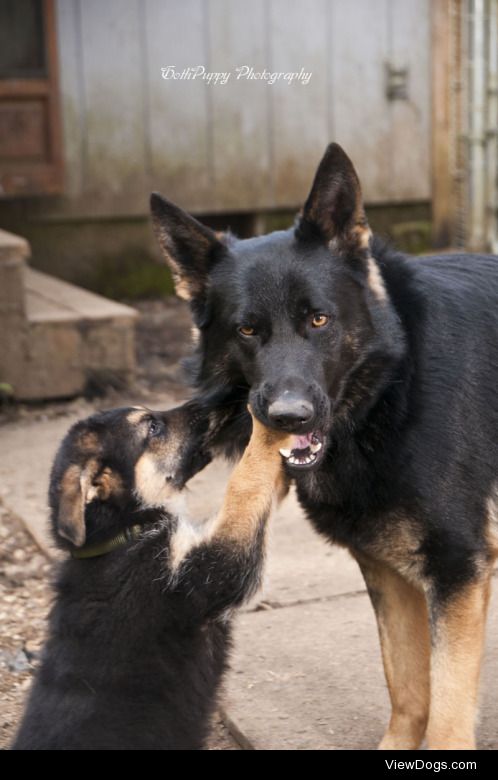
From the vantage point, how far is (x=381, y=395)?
3.33m

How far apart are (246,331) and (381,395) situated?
1.47ft

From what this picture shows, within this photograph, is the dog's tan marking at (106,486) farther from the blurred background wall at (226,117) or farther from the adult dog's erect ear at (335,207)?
the blurred background wall at (226,117)

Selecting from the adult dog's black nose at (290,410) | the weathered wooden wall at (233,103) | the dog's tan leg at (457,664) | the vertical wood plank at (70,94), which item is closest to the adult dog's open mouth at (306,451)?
the adult dog's black nose at (290,410)

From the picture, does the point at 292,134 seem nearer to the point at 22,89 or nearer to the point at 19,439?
the point at 22,89

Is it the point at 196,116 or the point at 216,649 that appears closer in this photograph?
the point at 216,649

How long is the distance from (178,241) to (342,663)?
1.61m

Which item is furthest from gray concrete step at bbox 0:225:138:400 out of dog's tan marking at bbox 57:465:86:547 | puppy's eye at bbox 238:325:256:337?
puppy's eye at bbox 238:325:256:337

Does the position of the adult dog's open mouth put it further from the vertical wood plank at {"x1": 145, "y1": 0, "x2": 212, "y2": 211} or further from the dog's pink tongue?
the vertical wood plank at {"x1": 145, "y1": 0, "x2": 212, "y2": 211}

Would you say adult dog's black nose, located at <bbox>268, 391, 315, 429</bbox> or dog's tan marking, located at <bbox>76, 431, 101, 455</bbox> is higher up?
adult dog's black nose, located at <bbox>268, 391, 315, 429</bbox>

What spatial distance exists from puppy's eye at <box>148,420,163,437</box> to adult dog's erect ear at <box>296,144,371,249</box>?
2.60 feet

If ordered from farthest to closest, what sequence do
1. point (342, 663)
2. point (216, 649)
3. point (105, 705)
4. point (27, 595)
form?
1. point (27, 595)
2. point (342, 663)
3. point (216, 649)
4. point (105, 705)

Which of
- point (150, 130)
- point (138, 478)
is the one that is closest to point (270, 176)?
point (150, 130)

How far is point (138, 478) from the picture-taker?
11.7 ft

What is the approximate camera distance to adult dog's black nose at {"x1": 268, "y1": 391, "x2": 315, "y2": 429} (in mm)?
3016
